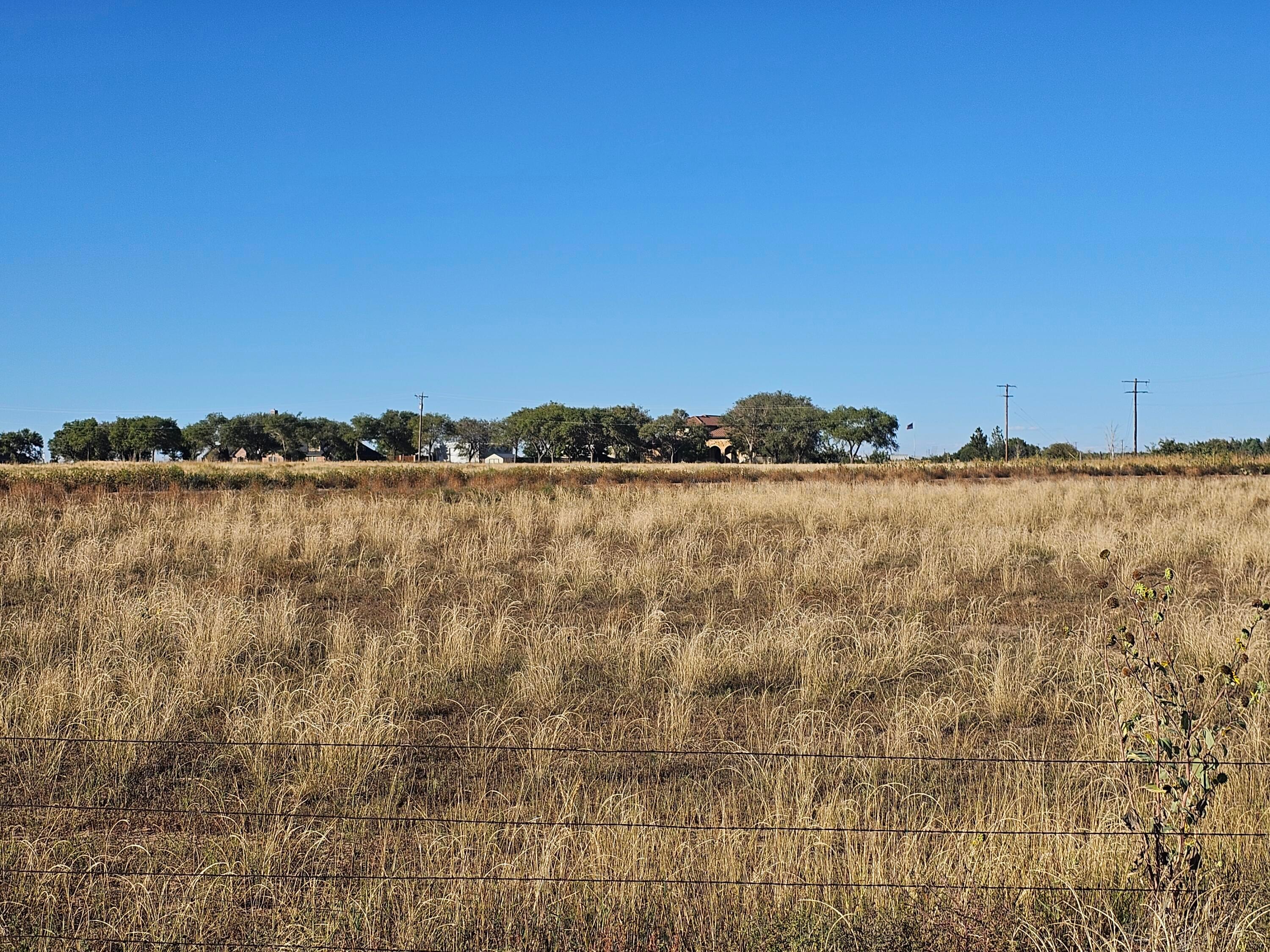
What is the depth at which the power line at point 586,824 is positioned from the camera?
3957mm

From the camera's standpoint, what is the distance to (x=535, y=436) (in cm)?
11531

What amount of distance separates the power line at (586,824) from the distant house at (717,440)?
327ft

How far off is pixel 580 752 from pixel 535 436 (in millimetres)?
110932

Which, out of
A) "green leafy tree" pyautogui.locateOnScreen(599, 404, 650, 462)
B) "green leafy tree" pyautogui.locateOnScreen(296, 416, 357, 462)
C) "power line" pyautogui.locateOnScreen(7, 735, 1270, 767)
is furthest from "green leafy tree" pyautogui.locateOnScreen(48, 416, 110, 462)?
"power line" pyautogui.locateOnScreen(7, 735, 1270, 767)

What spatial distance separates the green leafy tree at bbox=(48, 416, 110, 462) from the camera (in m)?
108

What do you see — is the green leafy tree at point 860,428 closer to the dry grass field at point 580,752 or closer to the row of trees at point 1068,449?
the row of trees at point 1068,449

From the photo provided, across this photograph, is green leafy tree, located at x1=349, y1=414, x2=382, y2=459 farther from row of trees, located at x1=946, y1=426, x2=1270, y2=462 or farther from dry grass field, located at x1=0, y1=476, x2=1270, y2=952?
dry grass field, located at x1=0, y1=476, x2=1270, y2=952

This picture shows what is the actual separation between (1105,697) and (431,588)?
7344 mm

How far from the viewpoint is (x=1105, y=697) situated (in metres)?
6.34

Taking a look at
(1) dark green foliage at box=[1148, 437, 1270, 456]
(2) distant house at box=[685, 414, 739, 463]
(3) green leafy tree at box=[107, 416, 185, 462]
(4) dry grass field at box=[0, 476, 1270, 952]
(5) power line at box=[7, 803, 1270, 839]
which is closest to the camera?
(4) dry grass field at box=[0, 476, 1270, 952]

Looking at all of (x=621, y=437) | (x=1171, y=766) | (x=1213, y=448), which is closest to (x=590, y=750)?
(x=1171, y=766)

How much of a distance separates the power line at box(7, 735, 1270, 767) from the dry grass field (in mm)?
56

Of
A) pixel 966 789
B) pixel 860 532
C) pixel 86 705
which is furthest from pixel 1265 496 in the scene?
pixel 86 705

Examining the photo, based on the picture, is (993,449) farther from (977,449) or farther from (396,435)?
(396,435)
